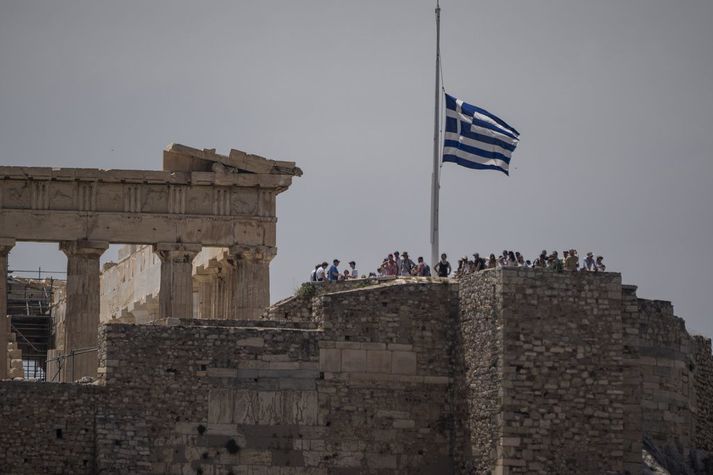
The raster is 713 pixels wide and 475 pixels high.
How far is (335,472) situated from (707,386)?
11.7m

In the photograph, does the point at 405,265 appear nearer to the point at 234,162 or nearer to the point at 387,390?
the point at 387,390

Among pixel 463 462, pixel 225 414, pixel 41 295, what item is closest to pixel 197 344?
pixel 225 414

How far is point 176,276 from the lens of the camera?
90.7 meters

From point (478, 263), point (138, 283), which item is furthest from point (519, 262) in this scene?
point (138, 283)

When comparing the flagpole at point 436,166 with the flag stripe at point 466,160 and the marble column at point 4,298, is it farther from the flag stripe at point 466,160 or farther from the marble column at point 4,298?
the marble column at point 4,298

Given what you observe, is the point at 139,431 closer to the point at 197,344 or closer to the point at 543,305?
the point at 197,344

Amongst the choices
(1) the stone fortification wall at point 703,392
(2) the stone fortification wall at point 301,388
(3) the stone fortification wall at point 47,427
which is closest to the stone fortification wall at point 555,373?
(2) the stone fortification wall at point 301,388

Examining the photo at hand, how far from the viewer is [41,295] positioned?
114m

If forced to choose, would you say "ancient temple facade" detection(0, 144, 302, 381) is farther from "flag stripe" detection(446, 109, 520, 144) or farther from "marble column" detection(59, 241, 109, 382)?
"flag stripe" detection(446, 109, 520, 144)

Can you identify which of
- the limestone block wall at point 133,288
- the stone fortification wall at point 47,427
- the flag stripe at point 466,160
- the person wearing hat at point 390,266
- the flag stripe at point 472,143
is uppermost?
the flag stripe at point 472,143

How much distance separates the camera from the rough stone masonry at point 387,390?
70.1 meters

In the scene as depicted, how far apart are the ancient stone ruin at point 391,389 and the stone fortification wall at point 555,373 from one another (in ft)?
0.12

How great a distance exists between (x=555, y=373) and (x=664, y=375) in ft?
13.8

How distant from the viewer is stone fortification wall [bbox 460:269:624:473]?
6969 centimetres
